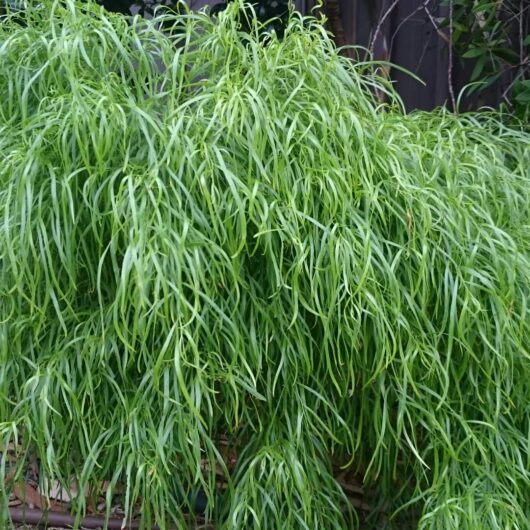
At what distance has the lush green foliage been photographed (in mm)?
1532

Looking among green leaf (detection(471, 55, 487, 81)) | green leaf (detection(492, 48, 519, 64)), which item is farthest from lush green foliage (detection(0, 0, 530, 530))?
green leaf (detection(492, 48, 519, 64))

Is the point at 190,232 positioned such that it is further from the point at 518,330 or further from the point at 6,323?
the point at 518,330

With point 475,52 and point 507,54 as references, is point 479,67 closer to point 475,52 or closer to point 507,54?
point 475,52

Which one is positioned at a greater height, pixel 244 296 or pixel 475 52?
pixel 244 296

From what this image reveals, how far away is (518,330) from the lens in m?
1.67

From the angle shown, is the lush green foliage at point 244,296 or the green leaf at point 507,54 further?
the green leaf at point 507,54

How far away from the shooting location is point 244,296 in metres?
1.61

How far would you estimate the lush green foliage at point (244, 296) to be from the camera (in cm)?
153

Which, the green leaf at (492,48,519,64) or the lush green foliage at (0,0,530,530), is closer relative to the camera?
the lush green foliage at (0,0,530,530)

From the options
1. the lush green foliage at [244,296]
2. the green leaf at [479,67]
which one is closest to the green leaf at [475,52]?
the green leaf at [479,67]

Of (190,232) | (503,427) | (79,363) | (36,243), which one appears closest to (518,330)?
(503,427)

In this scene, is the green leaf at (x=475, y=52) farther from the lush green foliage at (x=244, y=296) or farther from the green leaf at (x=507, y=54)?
the lush green foliage at (x=244, y=296)

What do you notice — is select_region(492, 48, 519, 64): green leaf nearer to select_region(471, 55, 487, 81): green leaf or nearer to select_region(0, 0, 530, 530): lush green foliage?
select_region(471, 55, 487, 81): green leaf

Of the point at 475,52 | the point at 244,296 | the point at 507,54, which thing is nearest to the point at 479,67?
the point at 475,52
